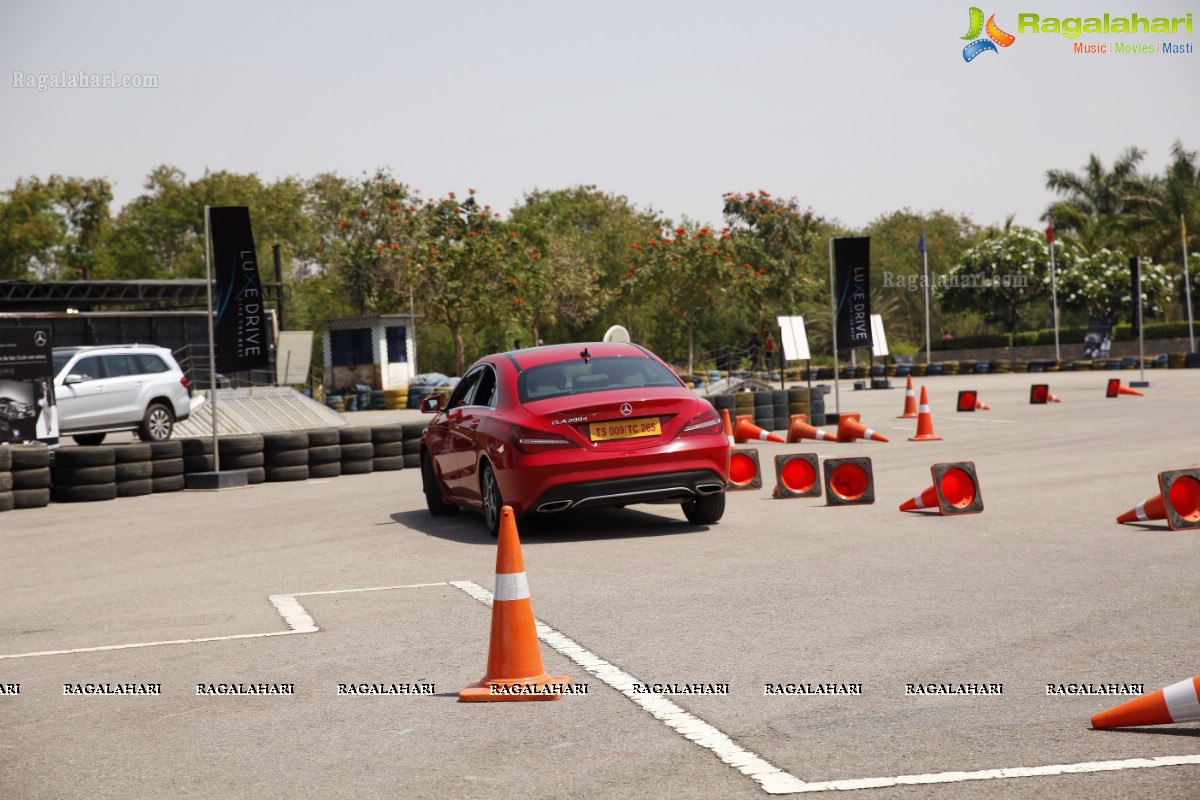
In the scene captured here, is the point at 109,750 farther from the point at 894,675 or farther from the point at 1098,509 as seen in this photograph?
the point at 1098,509

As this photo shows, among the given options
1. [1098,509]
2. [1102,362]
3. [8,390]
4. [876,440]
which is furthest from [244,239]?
[1102,362]

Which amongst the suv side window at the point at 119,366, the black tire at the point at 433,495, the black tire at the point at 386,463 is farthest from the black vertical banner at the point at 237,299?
the suv side window at the point at 119,366

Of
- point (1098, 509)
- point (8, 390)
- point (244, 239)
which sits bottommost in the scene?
point (1098, 509)

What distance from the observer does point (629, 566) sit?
9000 millimetres

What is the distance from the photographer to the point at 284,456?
18.3 m

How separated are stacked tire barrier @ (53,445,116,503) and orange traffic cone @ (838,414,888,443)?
1077 centimetres

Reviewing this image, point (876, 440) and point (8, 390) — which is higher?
point (8, 390)

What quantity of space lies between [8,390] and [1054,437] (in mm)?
14810

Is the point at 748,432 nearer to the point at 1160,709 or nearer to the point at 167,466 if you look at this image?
the point at 167,466

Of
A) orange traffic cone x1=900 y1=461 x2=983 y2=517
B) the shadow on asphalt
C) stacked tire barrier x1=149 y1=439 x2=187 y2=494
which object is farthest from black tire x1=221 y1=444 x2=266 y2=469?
orange traffic cone x1=900 y1=461 x2=983 y2=517

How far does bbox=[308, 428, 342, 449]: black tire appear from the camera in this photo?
730 inches

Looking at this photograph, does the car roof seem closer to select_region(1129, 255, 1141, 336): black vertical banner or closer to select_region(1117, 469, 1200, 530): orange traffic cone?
select_region(1117, 469, 1200, 530): orange traffic cone

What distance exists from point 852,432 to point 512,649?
16.1 m

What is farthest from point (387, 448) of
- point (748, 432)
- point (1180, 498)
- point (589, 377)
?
point (1180, 498)
